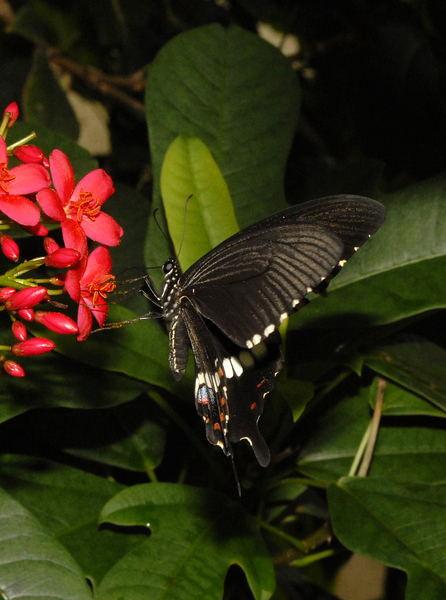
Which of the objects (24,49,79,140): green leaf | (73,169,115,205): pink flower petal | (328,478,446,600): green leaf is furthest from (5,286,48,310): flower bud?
(24,49,79,140): green leaf

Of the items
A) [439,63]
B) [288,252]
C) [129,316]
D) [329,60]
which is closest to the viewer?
[288,252]

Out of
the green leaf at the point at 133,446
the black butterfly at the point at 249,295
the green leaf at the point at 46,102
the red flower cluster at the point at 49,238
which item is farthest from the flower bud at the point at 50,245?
the green leaf at the point at 46,102

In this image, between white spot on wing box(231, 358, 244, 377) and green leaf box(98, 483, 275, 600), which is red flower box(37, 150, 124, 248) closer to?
white spot on wing box(231, 358, 244, 377)

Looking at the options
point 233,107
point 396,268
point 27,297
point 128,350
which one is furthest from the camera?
point 233,107

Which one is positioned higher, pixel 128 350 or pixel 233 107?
pixel 233 107

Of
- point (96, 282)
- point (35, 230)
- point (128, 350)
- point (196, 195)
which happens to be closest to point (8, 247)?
point (35, 230)

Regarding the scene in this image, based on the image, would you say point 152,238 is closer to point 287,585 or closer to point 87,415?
point 87,415

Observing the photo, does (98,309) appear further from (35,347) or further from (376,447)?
(376,447)

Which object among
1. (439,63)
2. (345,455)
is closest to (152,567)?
(345,455)
